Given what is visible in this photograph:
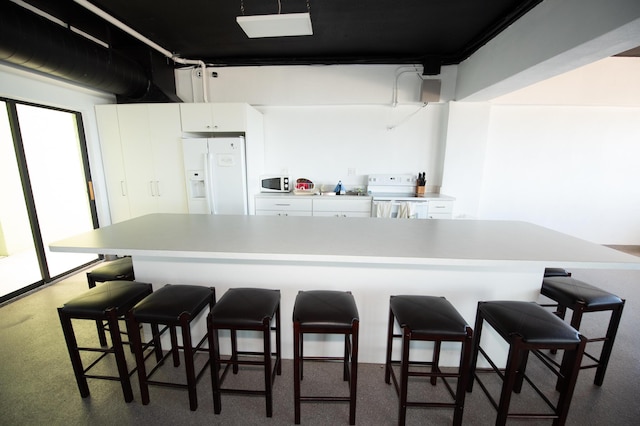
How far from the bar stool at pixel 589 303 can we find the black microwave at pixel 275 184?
3140 mm

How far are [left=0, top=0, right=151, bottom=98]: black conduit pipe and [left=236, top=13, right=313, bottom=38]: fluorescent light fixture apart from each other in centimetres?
175

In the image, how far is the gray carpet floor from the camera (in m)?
1.43

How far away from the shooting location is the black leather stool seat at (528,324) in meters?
1.18

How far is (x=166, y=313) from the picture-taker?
1.33 meters

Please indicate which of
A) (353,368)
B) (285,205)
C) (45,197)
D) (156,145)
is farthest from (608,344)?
(45,197)

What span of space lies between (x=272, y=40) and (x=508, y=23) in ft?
8.36

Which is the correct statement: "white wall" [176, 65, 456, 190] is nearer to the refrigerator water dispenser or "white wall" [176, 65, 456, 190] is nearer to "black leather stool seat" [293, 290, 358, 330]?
the refrigerator water dispenser

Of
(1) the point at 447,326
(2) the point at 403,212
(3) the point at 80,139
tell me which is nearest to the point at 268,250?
(1) the point at 447,326

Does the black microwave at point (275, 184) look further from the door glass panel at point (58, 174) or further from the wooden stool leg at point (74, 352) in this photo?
the wooden stool leg at point (74, 352)

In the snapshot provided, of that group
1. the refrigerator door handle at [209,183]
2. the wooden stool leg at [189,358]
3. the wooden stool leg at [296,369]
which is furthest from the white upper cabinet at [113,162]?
the wooden stool leg at [296,369]

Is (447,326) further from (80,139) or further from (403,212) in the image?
(80,139)

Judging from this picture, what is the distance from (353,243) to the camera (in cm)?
150

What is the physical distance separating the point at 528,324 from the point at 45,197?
18.0 ft

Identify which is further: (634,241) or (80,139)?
(634,241)
